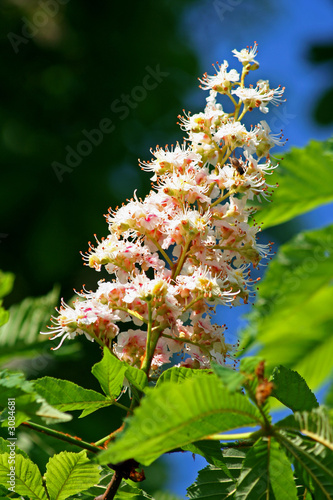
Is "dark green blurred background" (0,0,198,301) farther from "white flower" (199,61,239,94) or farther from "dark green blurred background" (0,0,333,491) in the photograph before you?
"white flower" (199,61,239,94)

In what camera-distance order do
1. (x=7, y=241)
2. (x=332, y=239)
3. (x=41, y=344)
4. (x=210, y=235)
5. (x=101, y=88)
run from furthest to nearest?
(x=101, y=88)
(x=7, y=241)
(x=210, y=235)
(x=41, y=344)
(x=332, y=239)

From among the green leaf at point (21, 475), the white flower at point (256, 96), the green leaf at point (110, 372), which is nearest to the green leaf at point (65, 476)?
the green leaf at point (21, 475)

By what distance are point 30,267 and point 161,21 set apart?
2.95 metres

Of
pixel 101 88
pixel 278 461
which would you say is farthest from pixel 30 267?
pixel 278 461

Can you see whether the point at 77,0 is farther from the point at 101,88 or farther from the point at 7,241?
the point at 7,241

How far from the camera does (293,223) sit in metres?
5.54

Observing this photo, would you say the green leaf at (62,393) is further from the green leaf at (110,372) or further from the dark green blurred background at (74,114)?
the dark green blurred background at (74,114)

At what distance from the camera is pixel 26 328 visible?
1.21m

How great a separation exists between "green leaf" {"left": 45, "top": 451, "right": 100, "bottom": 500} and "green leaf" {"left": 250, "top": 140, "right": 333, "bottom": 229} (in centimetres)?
55

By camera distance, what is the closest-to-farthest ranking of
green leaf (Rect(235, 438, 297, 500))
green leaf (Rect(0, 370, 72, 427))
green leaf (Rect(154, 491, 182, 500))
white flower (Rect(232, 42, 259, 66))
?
green leaf (Rect(0, 370, 72, 427)), green leaf (Rect(235, 438, 297, 500)), green leaf (Rect(154, 491, 182, 500)), white flower (Rect(232, 42, 259, 66))

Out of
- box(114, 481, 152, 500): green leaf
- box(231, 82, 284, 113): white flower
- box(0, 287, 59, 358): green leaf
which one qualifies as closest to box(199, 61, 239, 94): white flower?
box(231, 82, 284, 113): white flower

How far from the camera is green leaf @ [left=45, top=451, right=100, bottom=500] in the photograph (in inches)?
39.9

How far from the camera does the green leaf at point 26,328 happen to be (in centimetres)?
104

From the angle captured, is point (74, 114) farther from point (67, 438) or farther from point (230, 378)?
point (230, 378)
